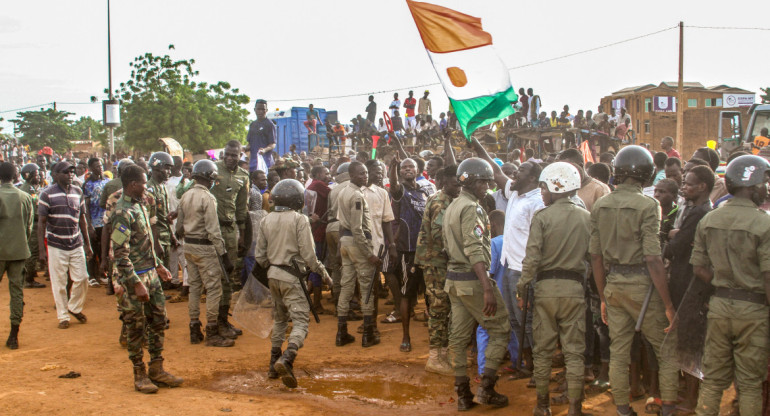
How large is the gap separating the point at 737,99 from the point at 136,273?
172ft

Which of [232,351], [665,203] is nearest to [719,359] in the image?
[665,203]

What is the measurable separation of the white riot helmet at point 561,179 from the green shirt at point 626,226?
0.29 metres

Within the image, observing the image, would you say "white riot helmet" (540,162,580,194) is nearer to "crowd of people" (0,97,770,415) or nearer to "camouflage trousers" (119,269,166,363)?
"crowd of people" (0,97,770,415)

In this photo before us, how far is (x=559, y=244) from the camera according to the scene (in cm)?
538

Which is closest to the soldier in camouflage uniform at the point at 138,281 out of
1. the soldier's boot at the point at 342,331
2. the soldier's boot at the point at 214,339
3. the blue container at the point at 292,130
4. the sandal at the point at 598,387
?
the soldier's boot at the point at 214,339

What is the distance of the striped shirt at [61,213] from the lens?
8875 mm

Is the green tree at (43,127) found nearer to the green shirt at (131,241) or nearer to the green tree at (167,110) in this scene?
the green tree at (167,110)

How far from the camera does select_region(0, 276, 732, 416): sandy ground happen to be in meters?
5.97

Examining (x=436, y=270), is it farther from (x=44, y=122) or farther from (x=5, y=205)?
(x=44, y=122)

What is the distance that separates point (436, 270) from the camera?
271 inches

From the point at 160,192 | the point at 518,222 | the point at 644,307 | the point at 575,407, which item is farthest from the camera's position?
the point at 160,192

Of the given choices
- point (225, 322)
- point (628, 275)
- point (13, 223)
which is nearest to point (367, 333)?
point (225, 322)

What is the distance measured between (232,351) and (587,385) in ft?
13.6

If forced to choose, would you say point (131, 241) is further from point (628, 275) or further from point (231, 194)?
point (628, 275)
